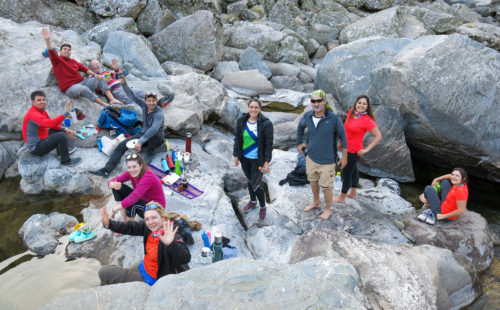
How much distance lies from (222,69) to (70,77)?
888cm

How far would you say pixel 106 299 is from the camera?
3246 mm

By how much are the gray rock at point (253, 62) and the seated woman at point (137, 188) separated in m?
12.9

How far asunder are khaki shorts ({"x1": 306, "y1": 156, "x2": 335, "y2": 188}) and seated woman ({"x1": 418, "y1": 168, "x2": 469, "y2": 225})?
2.54m

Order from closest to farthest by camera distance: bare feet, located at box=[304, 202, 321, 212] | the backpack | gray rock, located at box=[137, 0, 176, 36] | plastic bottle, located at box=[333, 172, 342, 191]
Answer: bare feet, located at box=[304, 202, 321, 212], plastic bottle, located at box=[333, 172, 342, 191], the backpack, gray rock, located at box=[137, 0, 176, 36]

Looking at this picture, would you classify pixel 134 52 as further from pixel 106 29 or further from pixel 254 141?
pixel 254 141

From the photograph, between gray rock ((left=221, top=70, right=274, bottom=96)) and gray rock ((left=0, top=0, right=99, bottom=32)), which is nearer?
gray rock ((left=0, top=0, right=99, bottom=32))

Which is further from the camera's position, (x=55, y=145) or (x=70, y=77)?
(x=70, y=77)

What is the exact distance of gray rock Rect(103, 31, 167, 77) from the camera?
12.8 metres

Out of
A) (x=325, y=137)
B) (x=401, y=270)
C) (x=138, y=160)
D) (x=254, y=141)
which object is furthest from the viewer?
(x=254, y=141)

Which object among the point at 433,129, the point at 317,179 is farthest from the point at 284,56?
the point at 317,179

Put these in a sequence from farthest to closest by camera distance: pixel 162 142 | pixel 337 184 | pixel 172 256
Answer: pixel 337 184 → pixel 162 142 → pixel 172 256

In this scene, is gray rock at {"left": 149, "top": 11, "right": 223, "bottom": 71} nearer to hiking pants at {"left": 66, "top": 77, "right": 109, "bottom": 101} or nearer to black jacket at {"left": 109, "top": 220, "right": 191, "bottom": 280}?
hiking pants at {"left": 66, "top": 77, "right": 109, "bottom": 101}

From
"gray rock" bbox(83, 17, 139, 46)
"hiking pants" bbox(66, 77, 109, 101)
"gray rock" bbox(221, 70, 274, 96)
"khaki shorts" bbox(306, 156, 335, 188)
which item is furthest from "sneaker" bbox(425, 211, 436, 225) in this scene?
"gray rock" bbox(83, 17, 139, 46)

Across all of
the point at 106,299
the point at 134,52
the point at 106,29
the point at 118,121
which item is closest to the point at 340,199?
the point at 106,299
